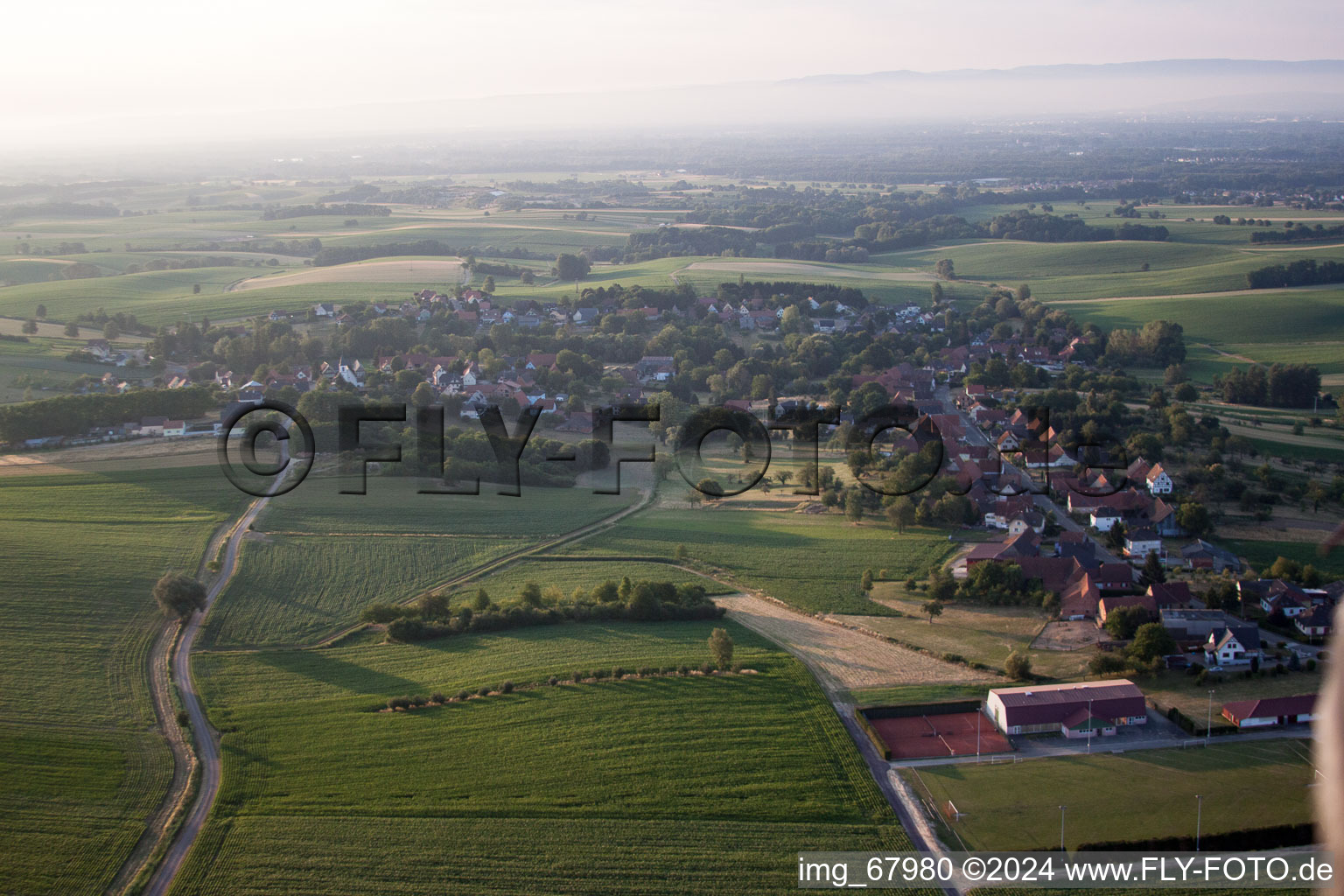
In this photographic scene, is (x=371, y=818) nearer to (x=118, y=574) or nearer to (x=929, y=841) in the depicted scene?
(x=929, y=841)

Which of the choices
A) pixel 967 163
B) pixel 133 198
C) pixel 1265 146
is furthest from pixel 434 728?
pixel 1265 146

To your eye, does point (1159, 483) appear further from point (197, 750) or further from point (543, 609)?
point (197, 750)

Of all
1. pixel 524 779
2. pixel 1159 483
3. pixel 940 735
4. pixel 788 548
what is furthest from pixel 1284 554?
pixel 524 779

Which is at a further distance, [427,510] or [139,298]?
[139,298]

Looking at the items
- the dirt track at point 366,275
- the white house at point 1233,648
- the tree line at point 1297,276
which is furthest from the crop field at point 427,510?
the tree line at point 1297,276

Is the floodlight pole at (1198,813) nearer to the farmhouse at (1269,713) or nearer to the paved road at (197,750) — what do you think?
the farmhouse at (1269,713)

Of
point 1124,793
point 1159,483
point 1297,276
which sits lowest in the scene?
point 1124,793

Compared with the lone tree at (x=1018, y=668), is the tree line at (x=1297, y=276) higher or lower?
higher
